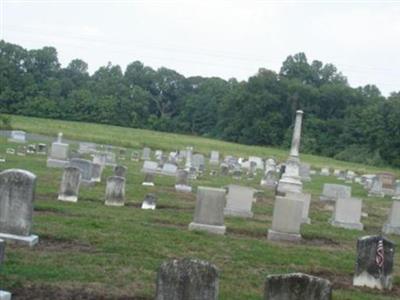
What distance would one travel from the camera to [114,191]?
17.1 meters

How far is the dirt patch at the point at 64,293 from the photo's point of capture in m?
7.82

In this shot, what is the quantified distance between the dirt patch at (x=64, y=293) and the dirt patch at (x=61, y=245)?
7.52 ft

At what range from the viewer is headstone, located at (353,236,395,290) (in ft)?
34.2

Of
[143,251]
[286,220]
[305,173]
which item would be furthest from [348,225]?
[305,173]

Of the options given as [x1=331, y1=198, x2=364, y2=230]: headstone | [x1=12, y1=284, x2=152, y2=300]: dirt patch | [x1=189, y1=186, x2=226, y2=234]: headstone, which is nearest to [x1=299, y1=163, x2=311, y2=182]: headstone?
[x1=331, y1=198, x2=364, y2=230]: headstone

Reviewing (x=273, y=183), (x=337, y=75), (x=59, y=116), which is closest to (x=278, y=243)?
(x=273, y=183)

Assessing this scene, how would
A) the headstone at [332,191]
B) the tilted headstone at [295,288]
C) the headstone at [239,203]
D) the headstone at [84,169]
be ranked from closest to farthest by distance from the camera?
the tilted headstone at [295,288], the headstone at [239,203], the headstone at [84,169], the headstone at [332,191]

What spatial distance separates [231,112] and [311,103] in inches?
448

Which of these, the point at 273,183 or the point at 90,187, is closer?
the point at 90,187

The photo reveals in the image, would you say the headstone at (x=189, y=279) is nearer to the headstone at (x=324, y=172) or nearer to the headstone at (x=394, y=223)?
the headstone at (x=394, y=223)

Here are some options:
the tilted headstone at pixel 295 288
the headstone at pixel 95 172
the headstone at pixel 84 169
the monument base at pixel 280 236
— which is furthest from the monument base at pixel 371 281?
the headstone at pixel 95 172

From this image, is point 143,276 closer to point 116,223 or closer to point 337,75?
point 116,223

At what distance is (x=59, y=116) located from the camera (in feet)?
309

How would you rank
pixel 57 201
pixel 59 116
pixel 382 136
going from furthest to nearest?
pixel 59 116 < pixel 382 136 < pixel 57 201
